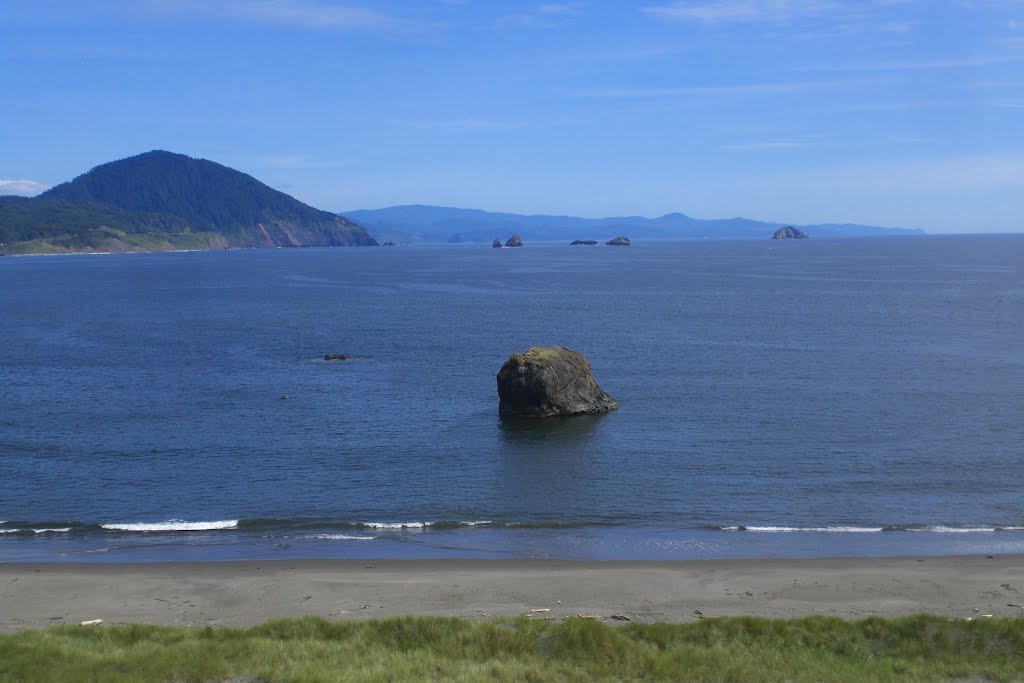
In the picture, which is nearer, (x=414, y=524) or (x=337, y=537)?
(x=337, y=537)

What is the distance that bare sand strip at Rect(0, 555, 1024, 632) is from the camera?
28.7 metres

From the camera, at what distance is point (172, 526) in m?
39.1

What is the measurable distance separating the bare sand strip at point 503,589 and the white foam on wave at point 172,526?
14.4 feet

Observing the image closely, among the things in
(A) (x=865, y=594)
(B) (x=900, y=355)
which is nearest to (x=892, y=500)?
(A) (x=865, y=594)

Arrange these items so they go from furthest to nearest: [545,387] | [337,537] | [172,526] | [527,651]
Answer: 1. [545,387]
2. [172,526]
3. [337,537]
4. [527,651]

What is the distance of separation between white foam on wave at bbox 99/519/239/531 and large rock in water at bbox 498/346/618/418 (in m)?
22.1

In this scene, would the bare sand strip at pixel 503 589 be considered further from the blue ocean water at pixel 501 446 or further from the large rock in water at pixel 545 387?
the large rock in water at pixel 545 387

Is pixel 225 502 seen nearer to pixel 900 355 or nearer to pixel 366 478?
pixel 366 478

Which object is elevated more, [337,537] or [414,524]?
[414,524]

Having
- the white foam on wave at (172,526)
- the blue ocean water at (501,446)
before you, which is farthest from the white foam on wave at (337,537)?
the white foam on wave at (172,526)

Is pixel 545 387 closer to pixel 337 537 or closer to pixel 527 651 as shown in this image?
pixel 337 537

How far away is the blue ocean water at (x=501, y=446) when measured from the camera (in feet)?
125

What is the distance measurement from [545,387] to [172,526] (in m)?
24.8

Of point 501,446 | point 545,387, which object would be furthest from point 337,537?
point 545,387
